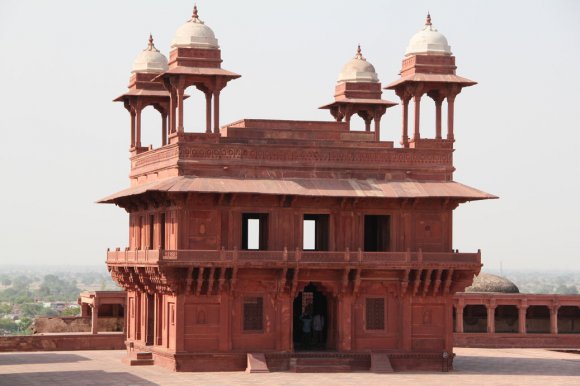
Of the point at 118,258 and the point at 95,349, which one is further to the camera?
the point at 95,349

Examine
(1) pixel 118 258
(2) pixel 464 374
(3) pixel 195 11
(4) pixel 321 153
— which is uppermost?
(3) pixel 195 11

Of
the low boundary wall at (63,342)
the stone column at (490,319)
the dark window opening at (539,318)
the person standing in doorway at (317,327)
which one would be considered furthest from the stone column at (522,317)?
the low boundary wall at (63,342)

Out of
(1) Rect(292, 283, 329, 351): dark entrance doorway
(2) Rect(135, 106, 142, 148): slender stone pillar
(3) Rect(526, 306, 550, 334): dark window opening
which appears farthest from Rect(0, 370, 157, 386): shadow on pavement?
(3) Rect(526, 306, 550, 334): dark window opening

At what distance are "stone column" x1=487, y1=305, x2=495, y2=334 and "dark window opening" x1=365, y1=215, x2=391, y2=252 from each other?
427 inches

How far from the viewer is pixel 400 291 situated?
164 feet

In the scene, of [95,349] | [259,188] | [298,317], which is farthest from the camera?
[95,349]

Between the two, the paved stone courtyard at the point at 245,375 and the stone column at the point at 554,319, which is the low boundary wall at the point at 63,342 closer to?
the paved stone courtyard at the point at 245,375

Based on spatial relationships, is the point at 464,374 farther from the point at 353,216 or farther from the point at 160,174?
the point at 160,174

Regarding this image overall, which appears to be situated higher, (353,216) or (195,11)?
(195,11)

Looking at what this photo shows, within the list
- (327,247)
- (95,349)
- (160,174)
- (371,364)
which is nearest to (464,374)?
(371,364)

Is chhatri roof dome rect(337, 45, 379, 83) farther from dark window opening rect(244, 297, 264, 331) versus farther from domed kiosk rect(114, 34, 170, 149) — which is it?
dark window opening rect(244, 297, 264, 331)

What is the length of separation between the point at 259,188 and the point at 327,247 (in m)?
3.74

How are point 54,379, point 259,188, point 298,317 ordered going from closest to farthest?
1. point 54,379
2. point 259,188
3. point 298,317

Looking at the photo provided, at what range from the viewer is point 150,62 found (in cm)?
5641
